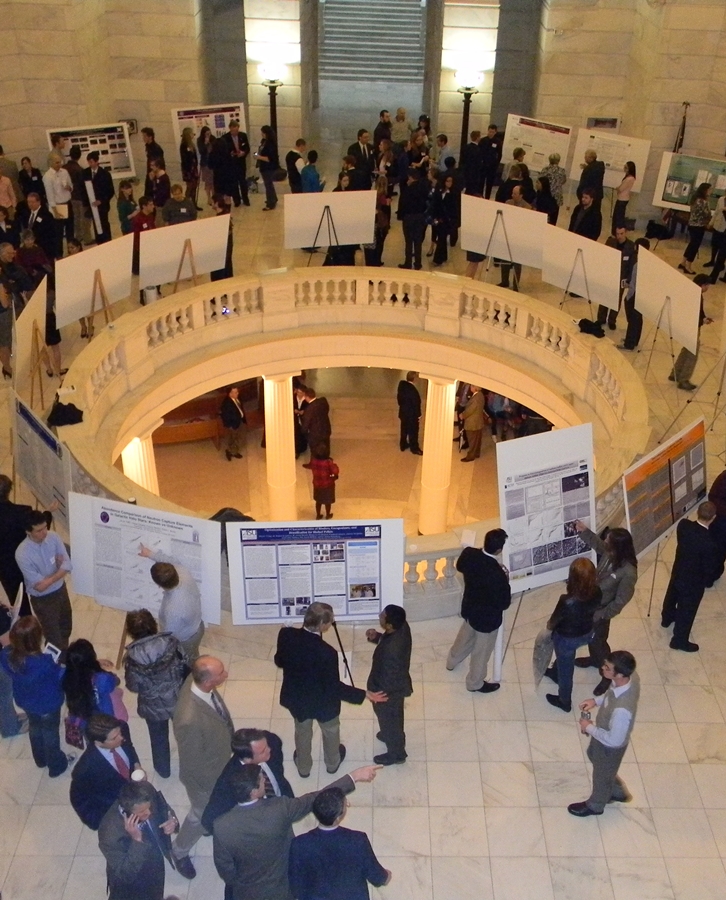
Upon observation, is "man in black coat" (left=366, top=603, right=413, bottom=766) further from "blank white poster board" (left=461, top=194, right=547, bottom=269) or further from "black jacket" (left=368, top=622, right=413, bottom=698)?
"blank white poster board" (left=461, top=194, right=547, bottom=269)

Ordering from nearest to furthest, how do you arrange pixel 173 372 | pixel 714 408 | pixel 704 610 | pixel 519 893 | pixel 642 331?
pixel 519 893
pixel 704 610
pixel 714 408
pixel 173 372
pixel 642 331

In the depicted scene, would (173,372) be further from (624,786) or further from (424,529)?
(624,786)

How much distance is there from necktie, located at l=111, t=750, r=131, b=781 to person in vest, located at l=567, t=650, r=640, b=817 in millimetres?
2751

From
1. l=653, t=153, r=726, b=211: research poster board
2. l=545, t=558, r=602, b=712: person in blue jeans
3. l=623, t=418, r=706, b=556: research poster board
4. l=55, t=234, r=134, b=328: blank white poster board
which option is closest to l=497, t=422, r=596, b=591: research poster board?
l=623, t=418, r=706, b=556: research poster board

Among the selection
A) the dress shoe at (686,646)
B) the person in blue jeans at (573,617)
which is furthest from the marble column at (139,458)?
the dress shoe at (686,646)

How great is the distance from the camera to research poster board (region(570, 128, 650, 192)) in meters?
16.5

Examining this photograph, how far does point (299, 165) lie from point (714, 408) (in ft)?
27.1

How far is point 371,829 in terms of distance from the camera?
702cm

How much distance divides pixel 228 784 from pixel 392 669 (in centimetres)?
150

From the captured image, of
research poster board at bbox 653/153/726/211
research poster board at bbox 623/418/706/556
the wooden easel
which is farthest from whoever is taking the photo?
research poster board at bbox 653/153/726/211

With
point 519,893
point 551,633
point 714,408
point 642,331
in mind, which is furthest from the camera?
point 642,331

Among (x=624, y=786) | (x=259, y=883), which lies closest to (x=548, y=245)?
(x=624, y=786)

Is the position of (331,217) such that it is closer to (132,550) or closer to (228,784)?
(132,550)

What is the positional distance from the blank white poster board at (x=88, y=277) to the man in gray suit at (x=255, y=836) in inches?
294
